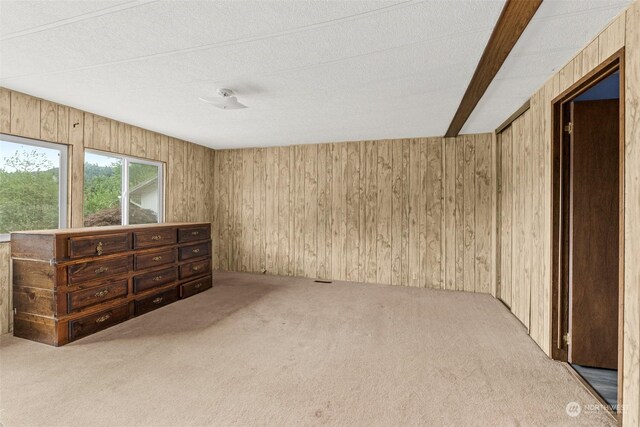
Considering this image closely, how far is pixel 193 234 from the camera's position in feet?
12.7

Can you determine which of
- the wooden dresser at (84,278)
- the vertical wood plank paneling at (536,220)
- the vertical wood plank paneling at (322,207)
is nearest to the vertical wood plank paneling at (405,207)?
the vertical wood plank paneling at (322,207)

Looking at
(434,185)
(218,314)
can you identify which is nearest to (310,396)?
(218,314)

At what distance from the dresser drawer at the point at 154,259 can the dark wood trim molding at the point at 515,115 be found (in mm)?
4065

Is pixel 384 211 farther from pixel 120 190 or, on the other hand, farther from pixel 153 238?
pixel 120 190

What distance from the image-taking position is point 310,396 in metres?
1.80

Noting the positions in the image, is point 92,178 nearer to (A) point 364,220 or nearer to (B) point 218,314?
(B) point 218,314

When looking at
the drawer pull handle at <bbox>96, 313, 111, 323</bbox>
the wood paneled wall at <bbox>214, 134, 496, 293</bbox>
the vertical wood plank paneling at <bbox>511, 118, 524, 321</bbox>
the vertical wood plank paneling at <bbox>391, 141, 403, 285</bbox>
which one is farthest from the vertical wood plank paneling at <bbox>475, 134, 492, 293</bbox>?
the drawer pull handle at <bbox>96, 313, 111, 323</bbox>

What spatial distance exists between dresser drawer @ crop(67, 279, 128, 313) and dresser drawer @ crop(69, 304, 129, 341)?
117 millimetres

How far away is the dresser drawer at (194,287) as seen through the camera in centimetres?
368

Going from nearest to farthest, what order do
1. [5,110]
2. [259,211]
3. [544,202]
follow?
[544,202] → [5,110] → [259,211]

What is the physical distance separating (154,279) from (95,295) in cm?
62

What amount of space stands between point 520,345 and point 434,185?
2.35 meters

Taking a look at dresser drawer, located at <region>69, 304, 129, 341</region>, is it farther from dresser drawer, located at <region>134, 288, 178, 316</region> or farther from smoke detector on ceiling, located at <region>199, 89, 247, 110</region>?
smoke detector on ceiling, located at <region>199, 89, 247, 110</region>

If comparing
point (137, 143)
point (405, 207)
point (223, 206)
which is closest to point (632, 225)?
point (405, 207)
